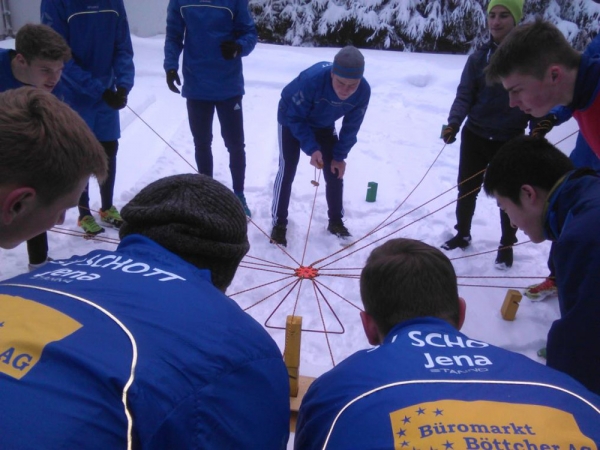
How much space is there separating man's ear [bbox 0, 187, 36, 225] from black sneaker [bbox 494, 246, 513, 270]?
2.93 metres

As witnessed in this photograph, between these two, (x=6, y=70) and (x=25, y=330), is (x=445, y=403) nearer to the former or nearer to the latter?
(x=25, y=330)

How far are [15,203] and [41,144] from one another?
0.45 feet

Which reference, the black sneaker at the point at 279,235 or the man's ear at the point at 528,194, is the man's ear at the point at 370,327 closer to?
the man's ear at the point at 528,194

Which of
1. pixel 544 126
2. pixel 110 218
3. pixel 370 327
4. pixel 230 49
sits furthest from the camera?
pixel 110 218

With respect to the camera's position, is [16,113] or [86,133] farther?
[86,133]

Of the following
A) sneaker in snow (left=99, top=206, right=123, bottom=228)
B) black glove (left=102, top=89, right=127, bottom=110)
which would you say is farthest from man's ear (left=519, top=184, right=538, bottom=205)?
sneaker in snow (left=99, top=206, right=123, bottom=228)

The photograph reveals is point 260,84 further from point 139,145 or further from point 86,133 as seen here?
point 86,133

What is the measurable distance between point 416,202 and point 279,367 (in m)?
3.44

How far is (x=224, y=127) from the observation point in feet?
11.7

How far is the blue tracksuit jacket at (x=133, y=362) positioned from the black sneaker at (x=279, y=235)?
246cm

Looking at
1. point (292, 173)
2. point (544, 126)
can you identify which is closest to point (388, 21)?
point (292, 173)

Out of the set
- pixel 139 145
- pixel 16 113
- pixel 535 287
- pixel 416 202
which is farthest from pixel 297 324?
pixel 139 145

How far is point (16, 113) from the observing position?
99cm

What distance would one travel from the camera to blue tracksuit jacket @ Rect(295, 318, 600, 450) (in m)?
0.78
